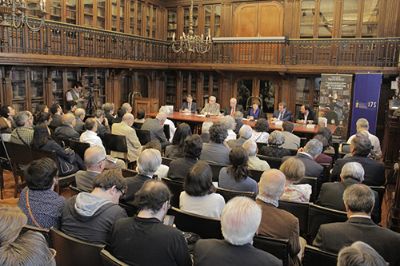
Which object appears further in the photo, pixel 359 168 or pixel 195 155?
pixel 195 155

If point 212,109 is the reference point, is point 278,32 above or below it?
above

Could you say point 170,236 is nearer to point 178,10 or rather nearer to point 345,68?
point 345,68

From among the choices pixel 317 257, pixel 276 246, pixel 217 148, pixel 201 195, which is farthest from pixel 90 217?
pixel 217 148

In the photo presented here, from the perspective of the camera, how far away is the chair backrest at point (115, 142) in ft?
18.4

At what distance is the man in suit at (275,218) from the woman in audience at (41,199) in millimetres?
1387

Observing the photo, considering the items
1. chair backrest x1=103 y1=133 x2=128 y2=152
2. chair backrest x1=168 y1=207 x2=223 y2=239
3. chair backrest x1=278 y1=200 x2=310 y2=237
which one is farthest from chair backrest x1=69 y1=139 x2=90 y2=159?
chair backrest x1=278 y1=200 x2=310 y2=237

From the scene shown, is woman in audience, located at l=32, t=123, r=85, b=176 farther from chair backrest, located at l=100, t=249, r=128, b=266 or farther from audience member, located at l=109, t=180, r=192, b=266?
chair backrest, located at l=100, t=249, r=128, b=266

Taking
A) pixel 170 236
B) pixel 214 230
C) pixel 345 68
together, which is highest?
pixel 345 68

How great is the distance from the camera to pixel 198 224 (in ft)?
8.28

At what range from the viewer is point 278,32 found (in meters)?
11.4

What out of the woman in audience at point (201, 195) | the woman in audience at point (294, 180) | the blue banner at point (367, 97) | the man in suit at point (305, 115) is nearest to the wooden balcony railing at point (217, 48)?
the blue banner at point (367, 97)

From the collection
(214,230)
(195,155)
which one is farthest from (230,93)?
(214,230)

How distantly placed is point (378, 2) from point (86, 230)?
10355 millimetres

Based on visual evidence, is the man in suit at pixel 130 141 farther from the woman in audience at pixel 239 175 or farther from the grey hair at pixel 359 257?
the grey hair at pixel 359 257
